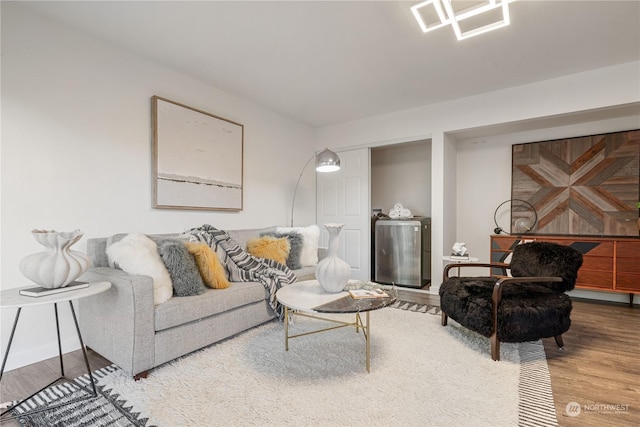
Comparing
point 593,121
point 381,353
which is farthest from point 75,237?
point 593,121

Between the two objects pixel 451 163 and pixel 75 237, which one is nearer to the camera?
pixel 75 237

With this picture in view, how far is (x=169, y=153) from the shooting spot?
295 centimetres

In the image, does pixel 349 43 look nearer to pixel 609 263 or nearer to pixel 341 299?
pixel 341 299

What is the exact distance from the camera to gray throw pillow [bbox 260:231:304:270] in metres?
3.37

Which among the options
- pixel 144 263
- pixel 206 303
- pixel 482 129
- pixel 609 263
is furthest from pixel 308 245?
pixel 609 263

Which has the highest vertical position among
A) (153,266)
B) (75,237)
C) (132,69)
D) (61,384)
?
(132,69)

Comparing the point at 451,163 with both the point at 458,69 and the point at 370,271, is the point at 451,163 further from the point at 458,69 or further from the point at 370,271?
the point at 370,271

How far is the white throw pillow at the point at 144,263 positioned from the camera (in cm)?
199

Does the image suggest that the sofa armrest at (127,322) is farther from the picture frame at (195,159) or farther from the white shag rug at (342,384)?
the picture frame at (195,159)

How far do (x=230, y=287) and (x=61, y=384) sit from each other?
3.78 ft

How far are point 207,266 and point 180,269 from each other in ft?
0.83

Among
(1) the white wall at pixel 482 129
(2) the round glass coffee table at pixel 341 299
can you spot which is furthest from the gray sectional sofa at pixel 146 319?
(1) the white wall at pixel 482 129

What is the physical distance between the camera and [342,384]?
5.79 ft

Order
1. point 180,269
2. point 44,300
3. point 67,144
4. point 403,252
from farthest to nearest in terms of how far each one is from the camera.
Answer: point 403,252, point 67,144, point 180,269, point 44,300
